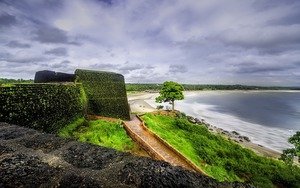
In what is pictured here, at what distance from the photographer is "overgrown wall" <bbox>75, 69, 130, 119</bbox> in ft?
79.1

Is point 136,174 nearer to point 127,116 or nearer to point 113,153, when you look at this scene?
point 113,153

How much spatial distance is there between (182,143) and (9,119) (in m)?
15.0

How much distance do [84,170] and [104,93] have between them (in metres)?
24.4

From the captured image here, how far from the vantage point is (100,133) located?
1725 centimetres

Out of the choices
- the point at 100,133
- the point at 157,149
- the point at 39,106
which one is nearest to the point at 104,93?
the point at 100,133

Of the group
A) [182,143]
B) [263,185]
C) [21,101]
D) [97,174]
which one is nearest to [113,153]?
[97,174]

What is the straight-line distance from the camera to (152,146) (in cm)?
1727

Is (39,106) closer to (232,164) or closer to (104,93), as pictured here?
(104,93)

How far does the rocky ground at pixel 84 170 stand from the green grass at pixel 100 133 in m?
13.1

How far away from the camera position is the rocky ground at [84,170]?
1665 mm

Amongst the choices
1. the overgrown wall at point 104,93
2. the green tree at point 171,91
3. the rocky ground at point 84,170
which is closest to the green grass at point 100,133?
the overgrown wall at point 104,93

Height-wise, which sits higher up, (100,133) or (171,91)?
(171,91)

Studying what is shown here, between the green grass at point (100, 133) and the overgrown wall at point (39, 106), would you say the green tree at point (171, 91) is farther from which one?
the overgrown wall at point (39, 106)

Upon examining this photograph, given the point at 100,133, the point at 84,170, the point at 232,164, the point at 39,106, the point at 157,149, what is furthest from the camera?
the point at 232,164
